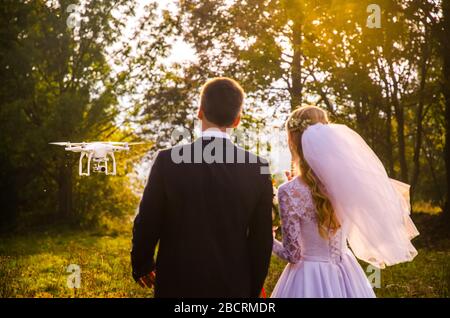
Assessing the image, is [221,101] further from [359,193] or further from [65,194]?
[65,194]

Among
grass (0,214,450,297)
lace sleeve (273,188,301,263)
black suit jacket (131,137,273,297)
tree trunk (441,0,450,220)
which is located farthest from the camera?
tree trunk (441,0,450,220)

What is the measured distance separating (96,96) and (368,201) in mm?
17169

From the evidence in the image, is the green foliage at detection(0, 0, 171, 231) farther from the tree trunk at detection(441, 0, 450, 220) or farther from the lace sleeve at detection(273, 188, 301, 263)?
the lace sleeve at detection(273, 188, 301, 263)

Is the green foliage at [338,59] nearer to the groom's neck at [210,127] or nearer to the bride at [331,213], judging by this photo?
the bride at [331,213]

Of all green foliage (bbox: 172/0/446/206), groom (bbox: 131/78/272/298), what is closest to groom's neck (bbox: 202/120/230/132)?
groom (bbox: 131/78/272/298)

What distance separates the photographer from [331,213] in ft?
14.9

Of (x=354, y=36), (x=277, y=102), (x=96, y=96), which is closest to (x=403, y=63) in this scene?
(x=354, y=36)

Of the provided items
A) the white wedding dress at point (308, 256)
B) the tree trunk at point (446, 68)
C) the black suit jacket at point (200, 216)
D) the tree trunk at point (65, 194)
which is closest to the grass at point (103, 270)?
the tree trunk at point (446, 68)

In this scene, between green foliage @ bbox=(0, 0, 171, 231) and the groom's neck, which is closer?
the groom's neck

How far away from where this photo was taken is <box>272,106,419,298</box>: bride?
4.53 meters

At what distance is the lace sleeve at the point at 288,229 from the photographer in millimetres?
4480

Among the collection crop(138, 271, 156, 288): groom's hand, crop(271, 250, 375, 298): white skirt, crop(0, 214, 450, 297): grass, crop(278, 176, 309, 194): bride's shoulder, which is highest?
crop(278, 176, 309, 194): bride's shoulder

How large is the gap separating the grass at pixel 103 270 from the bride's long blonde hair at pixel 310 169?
3.58 meters

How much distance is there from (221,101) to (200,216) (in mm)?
755
